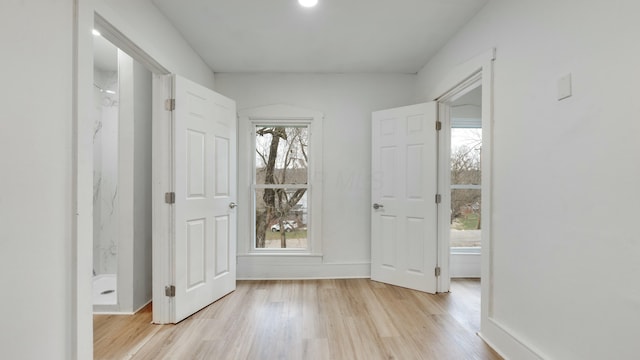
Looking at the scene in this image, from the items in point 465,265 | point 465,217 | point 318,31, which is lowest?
point 465,265

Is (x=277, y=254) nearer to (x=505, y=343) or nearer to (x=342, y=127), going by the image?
(x=342, y=127)

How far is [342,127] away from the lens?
3576 millimetres

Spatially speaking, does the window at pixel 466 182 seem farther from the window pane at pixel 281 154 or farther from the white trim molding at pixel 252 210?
the window pane at pixel 281 154

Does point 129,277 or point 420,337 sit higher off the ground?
point 129,277

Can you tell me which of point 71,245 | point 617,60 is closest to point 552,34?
point 617,60

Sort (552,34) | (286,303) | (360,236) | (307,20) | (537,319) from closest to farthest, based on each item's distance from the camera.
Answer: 1. (552,34)
2. (537,319)
3. (307,20)
4. (286,303)
5. (360,236)

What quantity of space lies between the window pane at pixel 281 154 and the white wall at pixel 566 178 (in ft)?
7.04

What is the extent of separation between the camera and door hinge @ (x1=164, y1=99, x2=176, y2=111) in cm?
240

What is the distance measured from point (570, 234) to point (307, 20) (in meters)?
2.32

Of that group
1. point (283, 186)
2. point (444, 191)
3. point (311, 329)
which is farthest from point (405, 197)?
point (311, 329)

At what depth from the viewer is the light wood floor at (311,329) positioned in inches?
77.7

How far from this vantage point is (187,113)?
250 cm

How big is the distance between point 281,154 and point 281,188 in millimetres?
429

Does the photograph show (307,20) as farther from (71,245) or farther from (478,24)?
(71,245)
